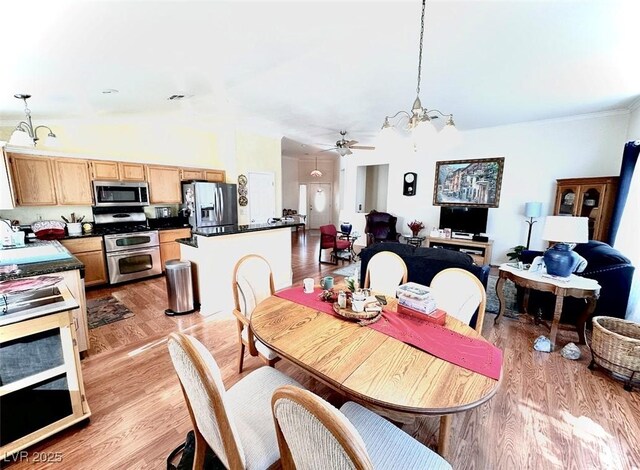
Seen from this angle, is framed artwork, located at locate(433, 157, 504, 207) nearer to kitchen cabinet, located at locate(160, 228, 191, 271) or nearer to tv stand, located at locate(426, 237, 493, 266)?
tv stand, located at locate(426, 237, 493, 266)

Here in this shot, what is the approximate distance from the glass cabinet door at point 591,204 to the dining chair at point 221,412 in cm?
529

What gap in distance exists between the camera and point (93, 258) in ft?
12.8

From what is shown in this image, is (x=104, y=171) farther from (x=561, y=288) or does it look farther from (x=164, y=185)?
(x=561, y=288)

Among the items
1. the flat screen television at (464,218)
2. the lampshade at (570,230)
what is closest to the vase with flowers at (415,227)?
the flat screen television at (464,218)

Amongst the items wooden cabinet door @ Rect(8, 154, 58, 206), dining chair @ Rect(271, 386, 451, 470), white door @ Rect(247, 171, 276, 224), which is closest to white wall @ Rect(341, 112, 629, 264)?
white door @ Rect(247, 171, 276, 224)

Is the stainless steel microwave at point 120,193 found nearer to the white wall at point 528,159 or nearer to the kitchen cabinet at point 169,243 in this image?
the kitchen cabinet at point 169,243

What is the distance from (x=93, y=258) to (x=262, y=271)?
335 centimetres

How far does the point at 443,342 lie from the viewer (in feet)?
4.45

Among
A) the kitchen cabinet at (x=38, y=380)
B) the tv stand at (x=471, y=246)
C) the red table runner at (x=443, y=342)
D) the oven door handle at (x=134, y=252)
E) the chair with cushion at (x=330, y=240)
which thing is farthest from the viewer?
the chair with cushion at (x=330, y=240)

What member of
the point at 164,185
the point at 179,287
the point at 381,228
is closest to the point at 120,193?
the point at 164,185

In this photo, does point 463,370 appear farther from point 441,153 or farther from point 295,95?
point 441,153

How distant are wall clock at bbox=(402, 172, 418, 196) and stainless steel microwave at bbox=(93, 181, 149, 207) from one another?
5.45 meters

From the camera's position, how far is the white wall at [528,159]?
14.0 ft

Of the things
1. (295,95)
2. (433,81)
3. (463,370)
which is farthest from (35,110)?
(463,370)
